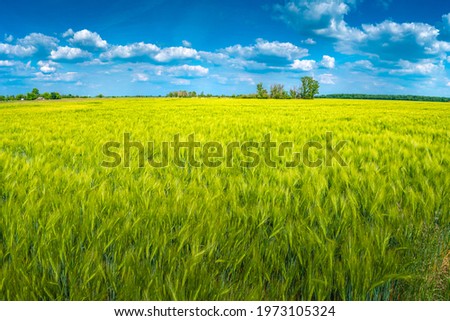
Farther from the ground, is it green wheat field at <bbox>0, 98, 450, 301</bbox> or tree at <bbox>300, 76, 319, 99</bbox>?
tree at <bbox>300, 76, 319, 99</bbox>

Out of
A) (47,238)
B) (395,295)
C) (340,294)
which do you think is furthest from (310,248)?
(47,238)

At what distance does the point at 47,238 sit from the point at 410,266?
1.99 metres

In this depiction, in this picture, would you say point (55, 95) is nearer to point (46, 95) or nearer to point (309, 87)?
point (46, 95)

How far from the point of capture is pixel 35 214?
1.92m
